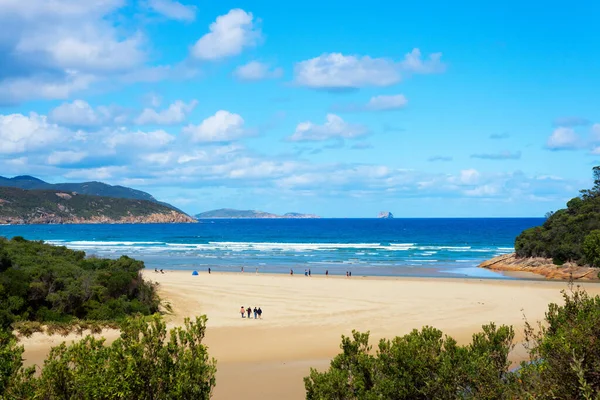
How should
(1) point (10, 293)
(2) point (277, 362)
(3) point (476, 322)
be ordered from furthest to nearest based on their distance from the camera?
(3) point (476, 322) < (1) point (10, 293) < (2) point (277, 362)

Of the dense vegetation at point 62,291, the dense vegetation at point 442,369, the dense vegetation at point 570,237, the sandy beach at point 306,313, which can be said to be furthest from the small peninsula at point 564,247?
the dense vegetation at point 442,369

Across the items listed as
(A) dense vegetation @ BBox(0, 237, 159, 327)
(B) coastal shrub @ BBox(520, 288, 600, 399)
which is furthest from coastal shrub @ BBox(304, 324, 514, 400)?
(A) dense vegetation @ BBox(0, 237, 159, 327)

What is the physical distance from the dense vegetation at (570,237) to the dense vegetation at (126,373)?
48.6 m

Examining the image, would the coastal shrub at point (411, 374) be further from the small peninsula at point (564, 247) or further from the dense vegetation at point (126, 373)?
the small peninsula at point (564, 247)

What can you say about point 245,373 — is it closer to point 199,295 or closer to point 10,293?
point 10,293

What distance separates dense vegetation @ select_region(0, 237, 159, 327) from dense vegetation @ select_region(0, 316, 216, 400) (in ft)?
46.4

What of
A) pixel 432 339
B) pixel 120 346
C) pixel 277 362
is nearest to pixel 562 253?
pixel 277 362

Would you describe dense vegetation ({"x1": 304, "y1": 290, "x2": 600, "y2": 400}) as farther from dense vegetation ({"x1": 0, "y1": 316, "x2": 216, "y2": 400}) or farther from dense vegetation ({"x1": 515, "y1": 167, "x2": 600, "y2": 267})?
dense vegetation ({"x1": 515, "y1": 167, "x2": 600, "y2": 267})

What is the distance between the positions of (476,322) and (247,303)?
13.0 meters

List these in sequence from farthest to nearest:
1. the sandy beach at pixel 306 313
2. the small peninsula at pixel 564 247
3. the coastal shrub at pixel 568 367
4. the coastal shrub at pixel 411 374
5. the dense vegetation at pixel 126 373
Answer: the small peninsula at pixel 564 247, the sandy beach at pixel 306 313, the coastal shrub at pixel 411 374, the dense vegetation at pixel 126 373, the coastal shrub at pixel 568 367

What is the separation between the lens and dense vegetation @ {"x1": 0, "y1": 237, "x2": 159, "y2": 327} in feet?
74.0

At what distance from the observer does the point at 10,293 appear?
22438mm

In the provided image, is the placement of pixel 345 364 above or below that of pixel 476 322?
above

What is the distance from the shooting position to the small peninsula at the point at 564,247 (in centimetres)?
4925
